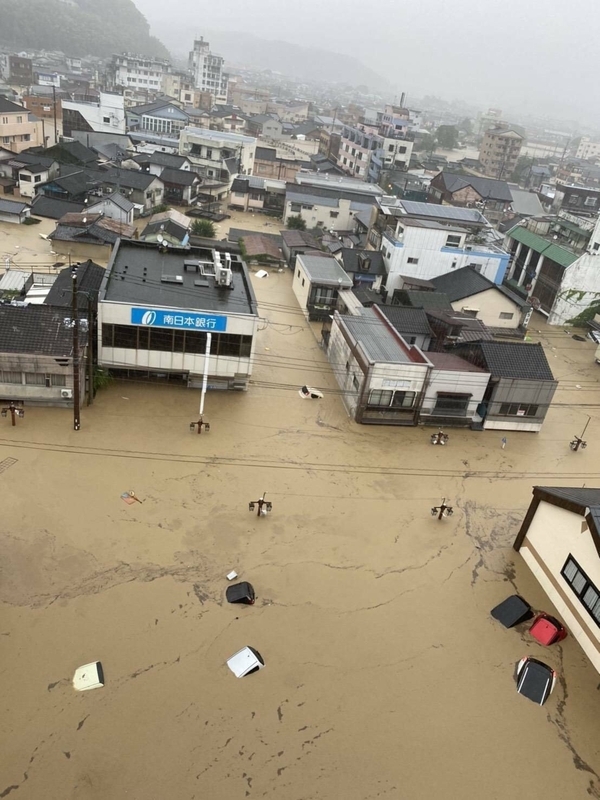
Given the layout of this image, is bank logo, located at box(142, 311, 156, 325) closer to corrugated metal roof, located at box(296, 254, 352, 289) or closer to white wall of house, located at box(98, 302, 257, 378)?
white wall of house, located at box(98, 302, 257, 378)

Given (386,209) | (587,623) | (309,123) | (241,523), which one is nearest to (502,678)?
(587,623)

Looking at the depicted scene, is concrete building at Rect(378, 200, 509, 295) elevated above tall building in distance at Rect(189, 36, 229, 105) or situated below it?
below

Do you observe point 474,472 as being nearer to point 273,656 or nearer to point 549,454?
point 549,454

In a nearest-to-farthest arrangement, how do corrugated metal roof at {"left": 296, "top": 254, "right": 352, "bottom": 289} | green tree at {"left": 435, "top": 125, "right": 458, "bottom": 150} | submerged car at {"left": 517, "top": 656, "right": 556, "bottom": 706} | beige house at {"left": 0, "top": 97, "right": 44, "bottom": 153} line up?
submerged car at {"left": 517, "top": 656, "right": 556, "bottom": 706}
corrugated metal roof at {"left": 296, "top": 254, "right": 352, "bottom": 289}
beige house at {"left": 0, "top": 97, "right": 44, "bottom": 153}
green tree at {"left": 435, "top": 125, "right": 458, "bottom": 150}

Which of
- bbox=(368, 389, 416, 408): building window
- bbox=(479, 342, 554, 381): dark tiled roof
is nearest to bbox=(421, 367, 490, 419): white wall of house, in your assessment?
bbox=(368, 389, 416, 408): building window

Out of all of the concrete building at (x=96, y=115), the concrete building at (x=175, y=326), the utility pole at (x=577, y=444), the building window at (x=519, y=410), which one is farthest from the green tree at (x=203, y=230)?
the concrete building at (x=96, y=115)

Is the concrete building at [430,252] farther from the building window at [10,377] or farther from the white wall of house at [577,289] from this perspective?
the building window at [10,377]

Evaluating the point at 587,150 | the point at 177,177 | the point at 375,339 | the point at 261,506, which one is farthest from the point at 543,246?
the point at 587,150
